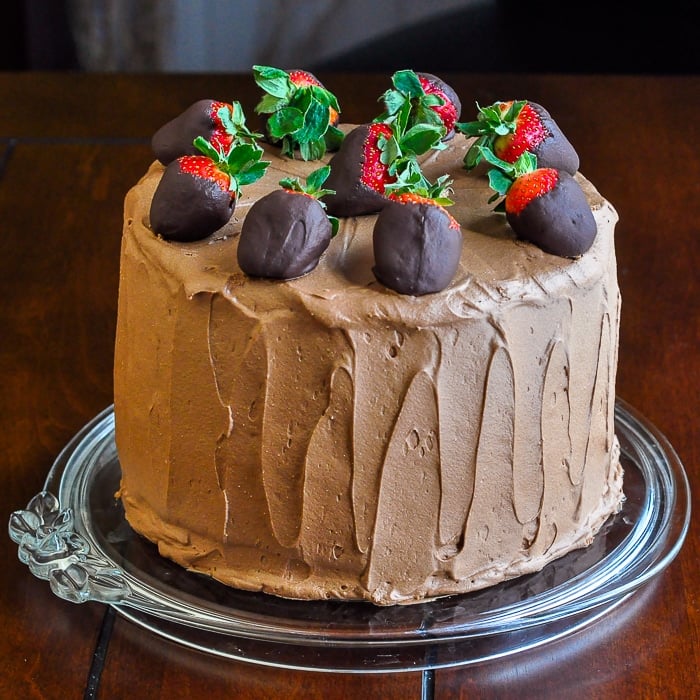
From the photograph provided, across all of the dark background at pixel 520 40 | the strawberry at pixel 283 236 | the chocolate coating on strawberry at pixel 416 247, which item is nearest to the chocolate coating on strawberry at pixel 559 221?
the chocolate coating on strawberry at pixel 416 247

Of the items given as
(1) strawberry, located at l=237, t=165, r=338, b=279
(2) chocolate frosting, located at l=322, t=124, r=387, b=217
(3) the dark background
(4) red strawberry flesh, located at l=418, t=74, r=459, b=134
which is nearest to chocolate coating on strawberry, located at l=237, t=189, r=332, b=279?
(1) strawberry, located at l=237, t=165, r=338, b=279

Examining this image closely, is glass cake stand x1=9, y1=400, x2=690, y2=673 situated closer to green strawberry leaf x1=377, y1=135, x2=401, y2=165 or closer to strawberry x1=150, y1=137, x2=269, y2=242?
strawberry x1=150, y1=137, x2=269, y2=242

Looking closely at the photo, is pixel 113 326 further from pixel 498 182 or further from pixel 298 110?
pixel 498 182

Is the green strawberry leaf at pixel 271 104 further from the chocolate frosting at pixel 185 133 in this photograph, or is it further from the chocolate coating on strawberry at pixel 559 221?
the chocolate coating on strawberry at pixel 559 221

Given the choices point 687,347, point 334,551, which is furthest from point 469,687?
point 687,347

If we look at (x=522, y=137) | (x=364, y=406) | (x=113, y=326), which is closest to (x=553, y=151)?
(x=522, y=137)

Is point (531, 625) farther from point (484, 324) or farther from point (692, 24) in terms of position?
point (692, 24)
